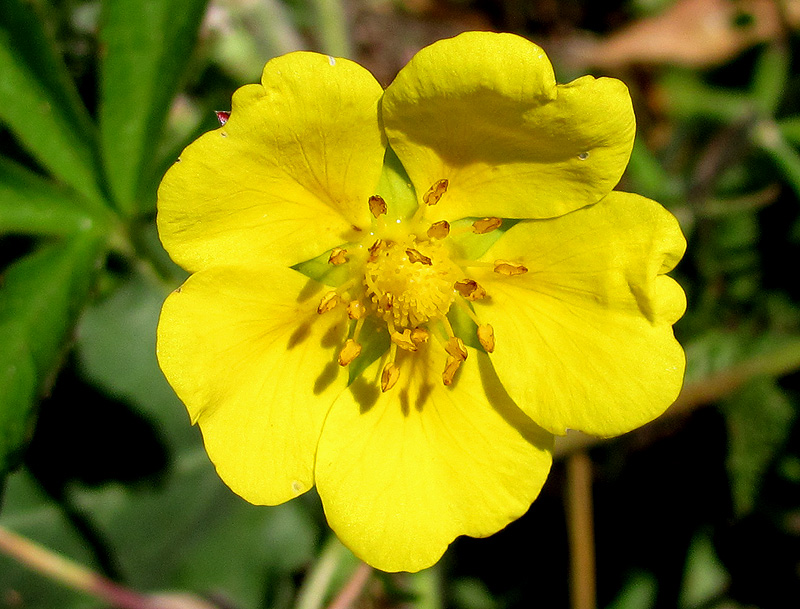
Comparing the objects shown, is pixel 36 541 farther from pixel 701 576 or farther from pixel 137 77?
pixel 701 576

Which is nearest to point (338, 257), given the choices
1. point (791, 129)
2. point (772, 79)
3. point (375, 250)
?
point (375, 250)

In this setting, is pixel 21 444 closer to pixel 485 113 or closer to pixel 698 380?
pixel 485 113

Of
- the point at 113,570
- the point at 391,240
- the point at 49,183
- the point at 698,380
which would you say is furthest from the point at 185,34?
the point at 698,380

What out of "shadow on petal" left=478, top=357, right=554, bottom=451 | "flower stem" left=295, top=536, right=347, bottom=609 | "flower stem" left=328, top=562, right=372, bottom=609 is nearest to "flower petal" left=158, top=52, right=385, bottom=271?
"shadow on petal" left=478, top=357, right=554, bottom=451

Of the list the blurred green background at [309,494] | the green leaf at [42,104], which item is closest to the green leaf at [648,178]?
the blurred green background at [309,494]

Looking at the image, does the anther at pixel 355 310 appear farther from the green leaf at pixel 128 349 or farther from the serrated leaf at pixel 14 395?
the green leaf at pixel 128 349
